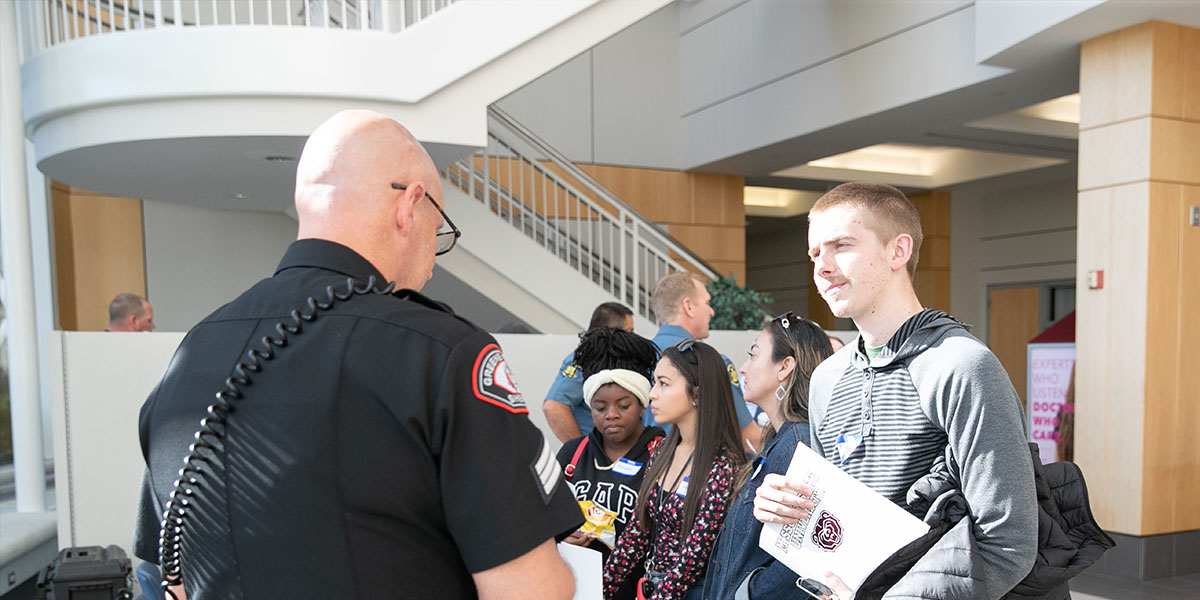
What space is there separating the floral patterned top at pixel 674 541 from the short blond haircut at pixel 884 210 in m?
0.91

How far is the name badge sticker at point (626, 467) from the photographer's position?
2.61 metres

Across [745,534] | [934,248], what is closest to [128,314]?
[745,534]

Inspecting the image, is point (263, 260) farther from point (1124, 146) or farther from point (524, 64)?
point (1124, 146)

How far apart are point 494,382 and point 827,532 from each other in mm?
784

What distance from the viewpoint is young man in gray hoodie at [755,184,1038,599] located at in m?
1.30

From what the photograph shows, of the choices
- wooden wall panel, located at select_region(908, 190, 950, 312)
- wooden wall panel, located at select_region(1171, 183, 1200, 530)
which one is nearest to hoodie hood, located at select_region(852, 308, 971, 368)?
wooden wall panel, located at select_region(1171, 183, 1200, 530)

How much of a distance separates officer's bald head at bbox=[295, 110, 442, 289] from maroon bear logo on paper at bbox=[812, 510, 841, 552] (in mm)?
879

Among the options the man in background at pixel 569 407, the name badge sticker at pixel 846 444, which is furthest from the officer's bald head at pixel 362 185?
the man in background at pixel 569 407

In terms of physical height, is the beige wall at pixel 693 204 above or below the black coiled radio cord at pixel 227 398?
above

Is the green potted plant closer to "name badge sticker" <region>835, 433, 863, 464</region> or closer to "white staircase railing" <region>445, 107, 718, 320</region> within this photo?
"white staircase railing" <region>445, 107, 718, 320</region>

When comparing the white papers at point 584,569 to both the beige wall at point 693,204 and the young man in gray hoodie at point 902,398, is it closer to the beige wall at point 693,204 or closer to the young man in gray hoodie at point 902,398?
the young man in gray hoodie at point 902,398

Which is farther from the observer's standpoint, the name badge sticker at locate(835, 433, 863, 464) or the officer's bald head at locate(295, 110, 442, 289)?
the name badge sticker at locate(835, 433, 863, 464)

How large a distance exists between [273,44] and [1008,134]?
6.37 metres

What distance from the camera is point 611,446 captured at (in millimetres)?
2756
